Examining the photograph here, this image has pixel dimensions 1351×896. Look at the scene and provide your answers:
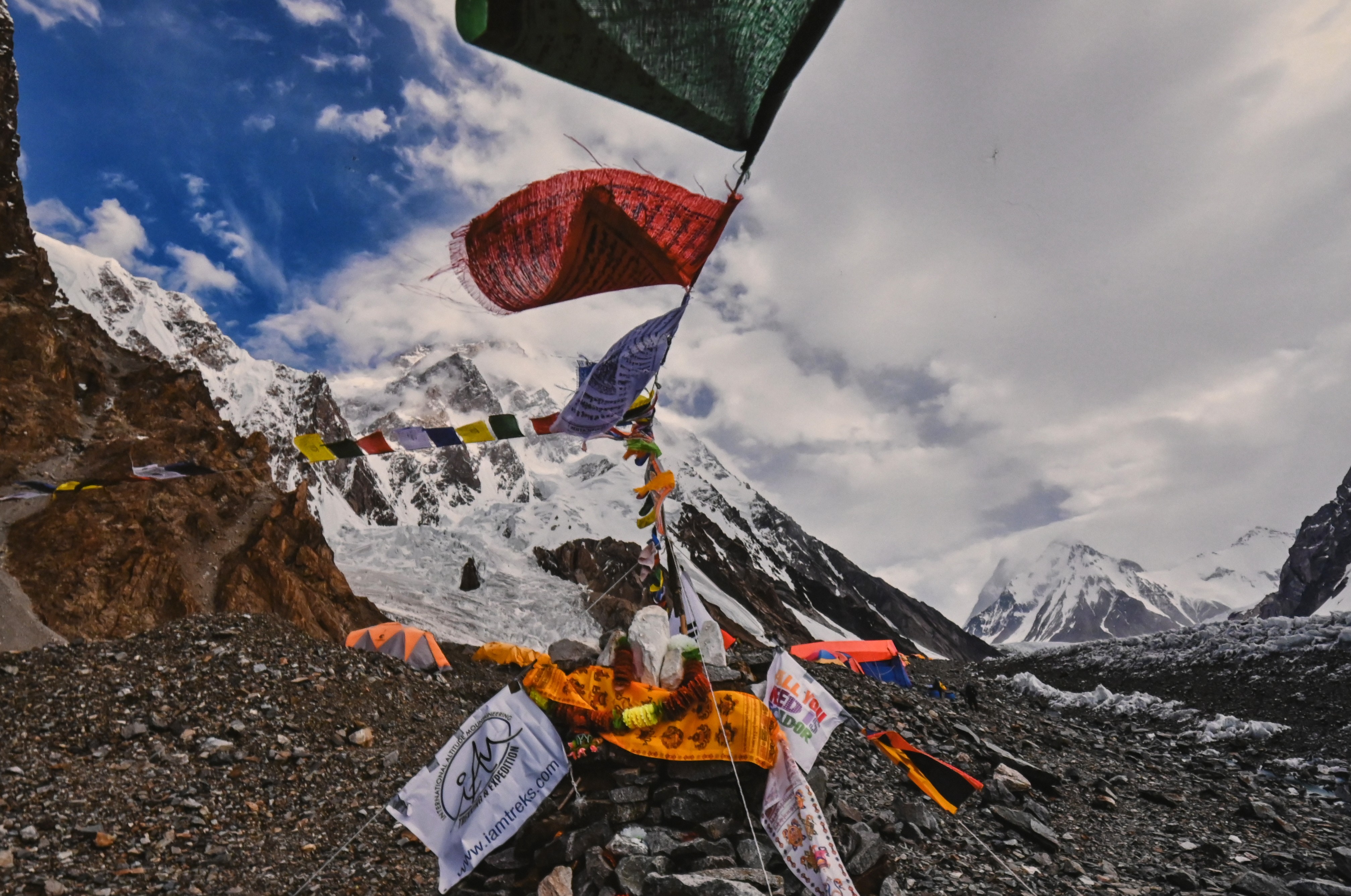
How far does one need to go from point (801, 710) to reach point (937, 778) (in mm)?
1646

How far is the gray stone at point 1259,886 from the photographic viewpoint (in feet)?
17.2

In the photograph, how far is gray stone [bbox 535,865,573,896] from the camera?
4480mm

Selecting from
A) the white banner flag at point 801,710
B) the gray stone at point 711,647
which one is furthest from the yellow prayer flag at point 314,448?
the white banner flag at point 801,710

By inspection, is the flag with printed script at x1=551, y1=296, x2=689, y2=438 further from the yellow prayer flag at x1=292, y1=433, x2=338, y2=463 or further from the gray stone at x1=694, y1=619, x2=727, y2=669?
the yellow prayer flag at x1=292, y1=433, x2=338, y2=463

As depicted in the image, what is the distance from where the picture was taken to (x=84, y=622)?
74.7ft

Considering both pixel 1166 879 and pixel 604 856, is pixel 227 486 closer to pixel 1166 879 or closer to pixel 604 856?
pixel 604 856

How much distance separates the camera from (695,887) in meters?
4.05

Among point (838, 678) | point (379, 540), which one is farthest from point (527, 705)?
point (379, 540)

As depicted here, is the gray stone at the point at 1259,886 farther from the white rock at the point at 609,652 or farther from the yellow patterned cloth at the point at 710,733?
the white rock at the point at 609,652

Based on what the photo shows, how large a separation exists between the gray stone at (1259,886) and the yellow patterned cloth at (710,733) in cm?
410

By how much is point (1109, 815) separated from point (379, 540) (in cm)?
5978

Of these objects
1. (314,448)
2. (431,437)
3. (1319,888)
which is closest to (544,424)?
(431,437)

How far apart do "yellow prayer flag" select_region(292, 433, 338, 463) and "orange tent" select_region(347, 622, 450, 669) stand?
10.0m

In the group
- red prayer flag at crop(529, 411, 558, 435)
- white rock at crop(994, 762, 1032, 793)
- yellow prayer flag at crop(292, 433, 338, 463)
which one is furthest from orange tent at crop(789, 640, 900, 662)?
yellow prayer flag at crop(292, 433, 338, 463)
